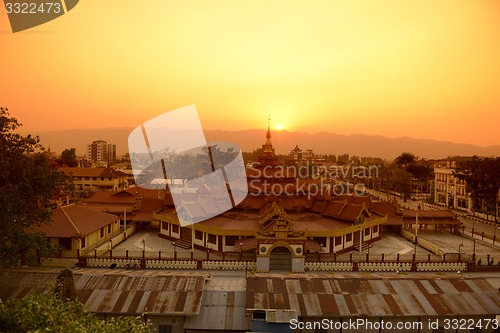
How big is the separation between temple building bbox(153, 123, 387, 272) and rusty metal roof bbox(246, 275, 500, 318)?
5215mm

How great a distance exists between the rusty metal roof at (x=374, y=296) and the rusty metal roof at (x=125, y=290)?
8.97ft

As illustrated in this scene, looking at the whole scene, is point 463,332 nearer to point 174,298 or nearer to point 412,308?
point 412,308

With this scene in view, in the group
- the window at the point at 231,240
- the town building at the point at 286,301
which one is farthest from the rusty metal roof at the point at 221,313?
the window at the point at 231,240

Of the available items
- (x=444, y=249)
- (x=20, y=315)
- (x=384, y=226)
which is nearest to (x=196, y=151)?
(x=384, y=226)

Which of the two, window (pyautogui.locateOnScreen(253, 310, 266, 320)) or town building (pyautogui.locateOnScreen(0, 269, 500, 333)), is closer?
window (pyautogui.locateOnScreen(253, 310, 266, 320))

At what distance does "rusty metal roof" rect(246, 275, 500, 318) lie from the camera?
57.0 feet

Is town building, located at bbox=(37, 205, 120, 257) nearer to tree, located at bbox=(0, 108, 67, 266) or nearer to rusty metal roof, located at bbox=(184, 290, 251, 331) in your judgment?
tree, located at bbox=(0, 108, 67, 266)

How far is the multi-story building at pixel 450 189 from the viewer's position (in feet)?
190

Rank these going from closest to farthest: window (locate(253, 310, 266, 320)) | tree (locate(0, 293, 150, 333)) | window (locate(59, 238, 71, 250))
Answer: tree (locate(0, 293, 150, 333)), window (locate(253, 310, 266, 320)), window (locate(59, 238, 71, 250))

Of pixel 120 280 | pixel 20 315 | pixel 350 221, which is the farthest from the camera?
pixel 350 221

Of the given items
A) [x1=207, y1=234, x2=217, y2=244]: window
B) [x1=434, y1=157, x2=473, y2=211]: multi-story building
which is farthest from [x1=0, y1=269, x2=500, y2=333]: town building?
[x1=434, y1=157, x2=473, y2=211]: multi-story building

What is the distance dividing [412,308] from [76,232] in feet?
65.0

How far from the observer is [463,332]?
1792 centimetres

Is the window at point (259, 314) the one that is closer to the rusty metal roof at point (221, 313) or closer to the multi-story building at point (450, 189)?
the rusty metal roof at point (221, 313)
